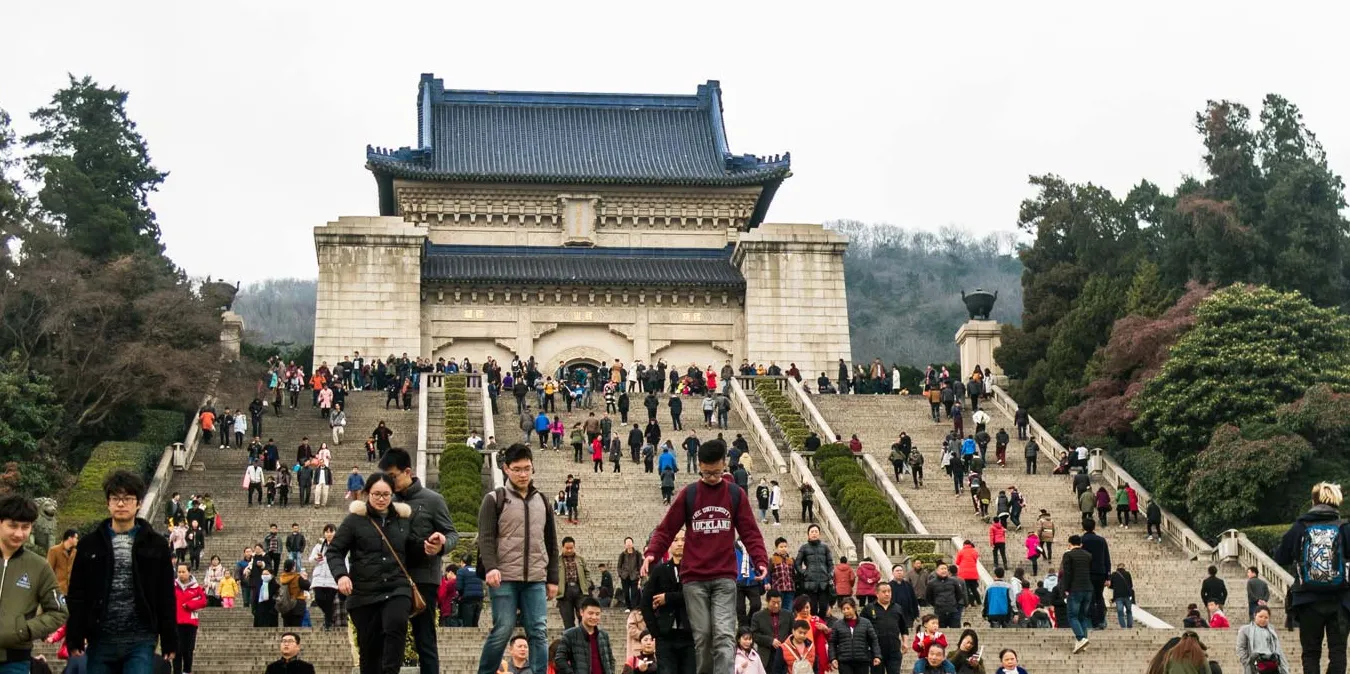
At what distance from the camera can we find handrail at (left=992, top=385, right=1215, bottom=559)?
37.3 metres

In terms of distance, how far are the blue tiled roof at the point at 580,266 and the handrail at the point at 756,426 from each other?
12.8 m

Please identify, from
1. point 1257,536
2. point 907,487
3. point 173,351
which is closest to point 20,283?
point 173,351

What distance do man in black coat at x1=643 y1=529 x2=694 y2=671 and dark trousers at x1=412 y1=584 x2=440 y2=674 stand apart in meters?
1.42

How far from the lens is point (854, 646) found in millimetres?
18141

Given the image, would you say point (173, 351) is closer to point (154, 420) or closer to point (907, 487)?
point (154, 420)

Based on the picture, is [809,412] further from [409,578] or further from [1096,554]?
[409,578]

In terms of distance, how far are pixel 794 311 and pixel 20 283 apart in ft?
84.1

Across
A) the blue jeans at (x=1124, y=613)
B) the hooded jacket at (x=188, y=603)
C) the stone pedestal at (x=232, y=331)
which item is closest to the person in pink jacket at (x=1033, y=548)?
the blue jeans at (x=1124, y=613)

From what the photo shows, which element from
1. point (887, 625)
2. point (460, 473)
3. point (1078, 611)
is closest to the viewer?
point (887, 625)

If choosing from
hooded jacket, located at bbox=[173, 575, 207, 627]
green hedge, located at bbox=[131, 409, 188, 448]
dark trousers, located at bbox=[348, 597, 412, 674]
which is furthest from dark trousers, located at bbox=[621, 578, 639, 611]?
green hedge, located at bbox=[131, 409, 188, 448]

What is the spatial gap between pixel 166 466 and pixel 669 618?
2744 centimetres

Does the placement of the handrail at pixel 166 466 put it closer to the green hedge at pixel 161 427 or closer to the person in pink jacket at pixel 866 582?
the green hedge at pixel 161 427

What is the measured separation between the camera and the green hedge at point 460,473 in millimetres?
34844

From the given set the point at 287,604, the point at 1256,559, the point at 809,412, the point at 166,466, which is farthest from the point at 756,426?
the point at 287,604
